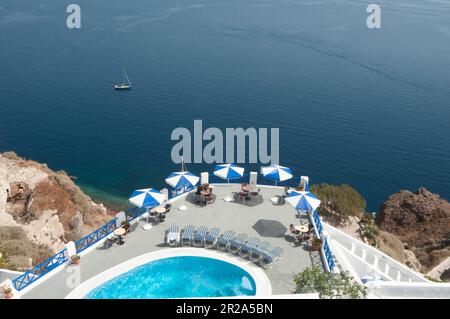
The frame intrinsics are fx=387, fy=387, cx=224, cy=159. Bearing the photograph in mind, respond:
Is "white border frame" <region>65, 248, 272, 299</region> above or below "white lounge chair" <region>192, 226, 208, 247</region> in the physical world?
below

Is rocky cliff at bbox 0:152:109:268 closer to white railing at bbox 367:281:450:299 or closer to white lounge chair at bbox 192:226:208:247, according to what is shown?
white lounge chair at bbox 192:226:208:247

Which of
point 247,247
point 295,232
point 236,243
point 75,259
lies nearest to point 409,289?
point 295,232

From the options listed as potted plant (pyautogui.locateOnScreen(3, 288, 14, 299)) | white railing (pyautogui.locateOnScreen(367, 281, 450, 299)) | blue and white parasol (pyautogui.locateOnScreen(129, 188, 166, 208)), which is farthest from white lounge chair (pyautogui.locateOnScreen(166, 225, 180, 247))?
white railing (pyautogui.locateOnScreen(367, 281, 450, 299))

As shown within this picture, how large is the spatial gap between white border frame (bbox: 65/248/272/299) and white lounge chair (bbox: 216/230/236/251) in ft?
1.47

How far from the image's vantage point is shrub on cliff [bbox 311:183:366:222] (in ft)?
117

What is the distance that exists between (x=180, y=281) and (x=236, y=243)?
144 inches

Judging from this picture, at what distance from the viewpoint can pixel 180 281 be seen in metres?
19.5

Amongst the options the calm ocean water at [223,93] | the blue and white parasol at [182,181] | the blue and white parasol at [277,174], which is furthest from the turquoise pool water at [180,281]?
the calm ocean water at [223,93]

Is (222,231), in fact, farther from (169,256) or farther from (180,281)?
(180,281)

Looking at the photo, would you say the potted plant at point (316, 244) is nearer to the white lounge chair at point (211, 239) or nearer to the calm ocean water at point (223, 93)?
the white lounge chair at point (211, 239)

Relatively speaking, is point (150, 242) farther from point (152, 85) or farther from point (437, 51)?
point (437, 51)

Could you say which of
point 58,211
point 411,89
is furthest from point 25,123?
point 411,89

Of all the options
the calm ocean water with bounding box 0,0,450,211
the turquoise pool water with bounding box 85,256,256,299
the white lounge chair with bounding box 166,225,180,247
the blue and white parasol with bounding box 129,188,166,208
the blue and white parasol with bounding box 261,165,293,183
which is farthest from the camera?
the calm ocean water with bounding box 0,0,450,211
